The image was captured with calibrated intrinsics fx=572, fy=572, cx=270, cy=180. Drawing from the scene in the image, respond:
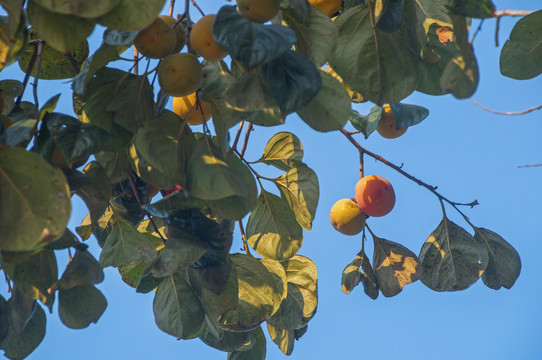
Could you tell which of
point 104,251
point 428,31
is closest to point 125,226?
point 104,251

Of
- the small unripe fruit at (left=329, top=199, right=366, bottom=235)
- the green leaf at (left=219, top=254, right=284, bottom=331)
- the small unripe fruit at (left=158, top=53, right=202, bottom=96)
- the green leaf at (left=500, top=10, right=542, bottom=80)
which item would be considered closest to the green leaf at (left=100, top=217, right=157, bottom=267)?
the green leaf at (left=219, top=254, right=284, bottom=331)

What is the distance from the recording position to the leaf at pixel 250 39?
2.91 feet

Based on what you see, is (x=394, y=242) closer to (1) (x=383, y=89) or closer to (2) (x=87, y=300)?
(1) (x=383, y=89)

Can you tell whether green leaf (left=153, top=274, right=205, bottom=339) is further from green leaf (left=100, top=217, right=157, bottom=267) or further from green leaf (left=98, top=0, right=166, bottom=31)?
green leaf (left=98, top=0, right=166, bottom=31)

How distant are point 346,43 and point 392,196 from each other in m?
0.77

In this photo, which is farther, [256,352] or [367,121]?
[256,352]

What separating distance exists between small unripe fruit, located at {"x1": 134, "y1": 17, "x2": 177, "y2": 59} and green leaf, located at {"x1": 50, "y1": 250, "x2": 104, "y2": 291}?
0.44 m

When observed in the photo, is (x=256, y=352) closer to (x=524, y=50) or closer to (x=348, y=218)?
(x=348, y=218)

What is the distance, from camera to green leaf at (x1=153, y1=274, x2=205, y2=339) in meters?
1.31

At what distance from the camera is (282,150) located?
1570 millimetres

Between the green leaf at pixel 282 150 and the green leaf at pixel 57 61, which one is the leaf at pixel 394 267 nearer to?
the green leaf at pixel 282 150

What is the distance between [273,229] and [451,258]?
56 centimetres

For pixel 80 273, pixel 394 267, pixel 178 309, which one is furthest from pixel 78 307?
pixel 394 267

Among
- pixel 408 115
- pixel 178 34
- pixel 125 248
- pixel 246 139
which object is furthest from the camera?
pixel 408 115
